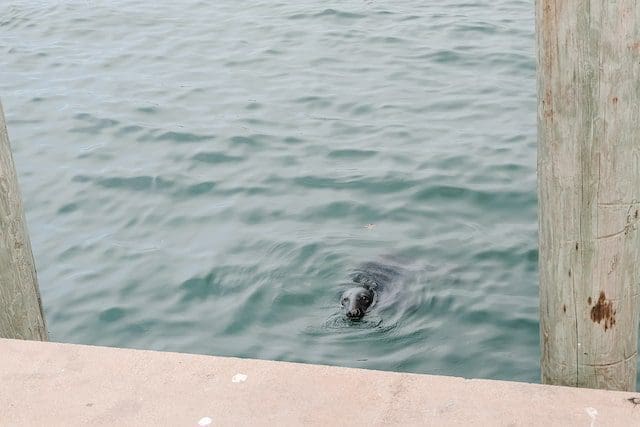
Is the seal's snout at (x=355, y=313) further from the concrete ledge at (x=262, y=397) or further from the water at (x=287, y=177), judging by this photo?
the concrete ledge at (x=262, y=397)

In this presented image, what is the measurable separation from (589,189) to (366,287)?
134 inches

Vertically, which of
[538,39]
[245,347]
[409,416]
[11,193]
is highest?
[538,39]

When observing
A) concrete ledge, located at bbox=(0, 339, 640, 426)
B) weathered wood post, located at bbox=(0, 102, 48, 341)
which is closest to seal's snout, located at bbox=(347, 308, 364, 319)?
weathered wood post, located at bbox=(0, 102, 48, 341)

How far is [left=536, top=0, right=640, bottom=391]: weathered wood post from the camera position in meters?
2.91

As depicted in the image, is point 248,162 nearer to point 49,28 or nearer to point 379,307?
point 379,307

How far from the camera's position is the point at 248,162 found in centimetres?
854

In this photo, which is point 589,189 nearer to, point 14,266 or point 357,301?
point 14,266

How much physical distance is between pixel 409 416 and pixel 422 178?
4.91 m

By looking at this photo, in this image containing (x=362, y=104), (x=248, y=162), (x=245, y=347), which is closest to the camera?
(x=245, y=347)

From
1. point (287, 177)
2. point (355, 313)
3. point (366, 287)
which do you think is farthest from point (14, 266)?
point (287, 177)

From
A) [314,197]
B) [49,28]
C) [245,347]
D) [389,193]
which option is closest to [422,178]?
[389,193]

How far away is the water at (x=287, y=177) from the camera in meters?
6.11

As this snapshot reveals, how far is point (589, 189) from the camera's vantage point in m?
3.11

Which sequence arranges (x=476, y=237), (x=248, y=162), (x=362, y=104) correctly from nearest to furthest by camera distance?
1. (x=476, y=237)
2. (x=248, y=162)
3. (x=362, y=104)
